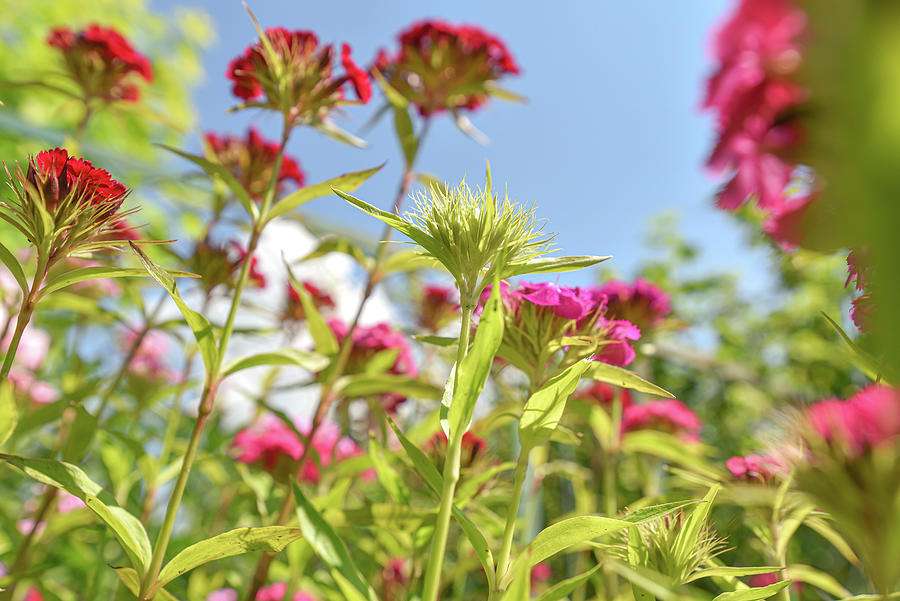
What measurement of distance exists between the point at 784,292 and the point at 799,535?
2.01 metres

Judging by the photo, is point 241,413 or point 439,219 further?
point 241,413

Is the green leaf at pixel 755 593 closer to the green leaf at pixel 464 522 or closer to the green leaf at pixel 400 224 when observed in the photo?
the green leaf at pixel 464 522

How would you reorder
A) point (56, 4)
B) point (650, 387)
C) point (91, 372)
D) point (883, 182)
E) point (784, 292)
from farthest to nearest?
point (784, 292) → point (56, 4) → point (91, 372) → point (650, 387) → point (883, 182)

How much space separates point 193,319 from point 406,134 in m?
0.51

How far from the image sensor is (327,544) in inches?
15.5

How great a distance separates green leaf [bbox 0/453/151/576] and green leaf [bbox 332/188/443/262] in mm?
330

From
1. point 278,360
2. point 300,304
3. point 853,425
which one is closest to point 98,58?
point 300,304

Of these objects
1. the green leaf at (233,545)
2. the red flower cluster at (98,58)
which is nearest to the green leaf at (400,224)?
the green leaf at (233,545)

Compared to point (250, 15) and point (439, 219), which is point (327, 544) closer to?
point (439, 219)

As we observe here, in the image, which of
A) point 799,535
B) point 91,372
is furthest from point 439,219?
point 799,535

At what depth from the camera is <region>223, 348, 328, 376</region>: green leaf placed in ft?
2.00

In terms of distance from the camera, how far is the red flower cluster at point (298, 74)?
0.67m

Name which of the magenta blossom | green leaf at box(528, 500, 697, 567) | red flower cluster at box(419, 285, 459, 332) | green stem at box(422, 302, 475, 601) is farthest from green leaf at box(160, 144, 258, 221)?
the magenta blossom

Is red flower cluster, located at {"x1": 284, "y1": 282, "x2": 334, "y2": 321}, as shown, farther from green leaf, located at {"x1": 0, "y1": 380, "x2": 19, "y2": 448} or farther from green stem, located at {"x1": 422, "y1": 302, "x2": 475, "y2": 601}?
green stem, located at {"x1": 422, "y1": 302, "x2": 475, "y2": 601}
